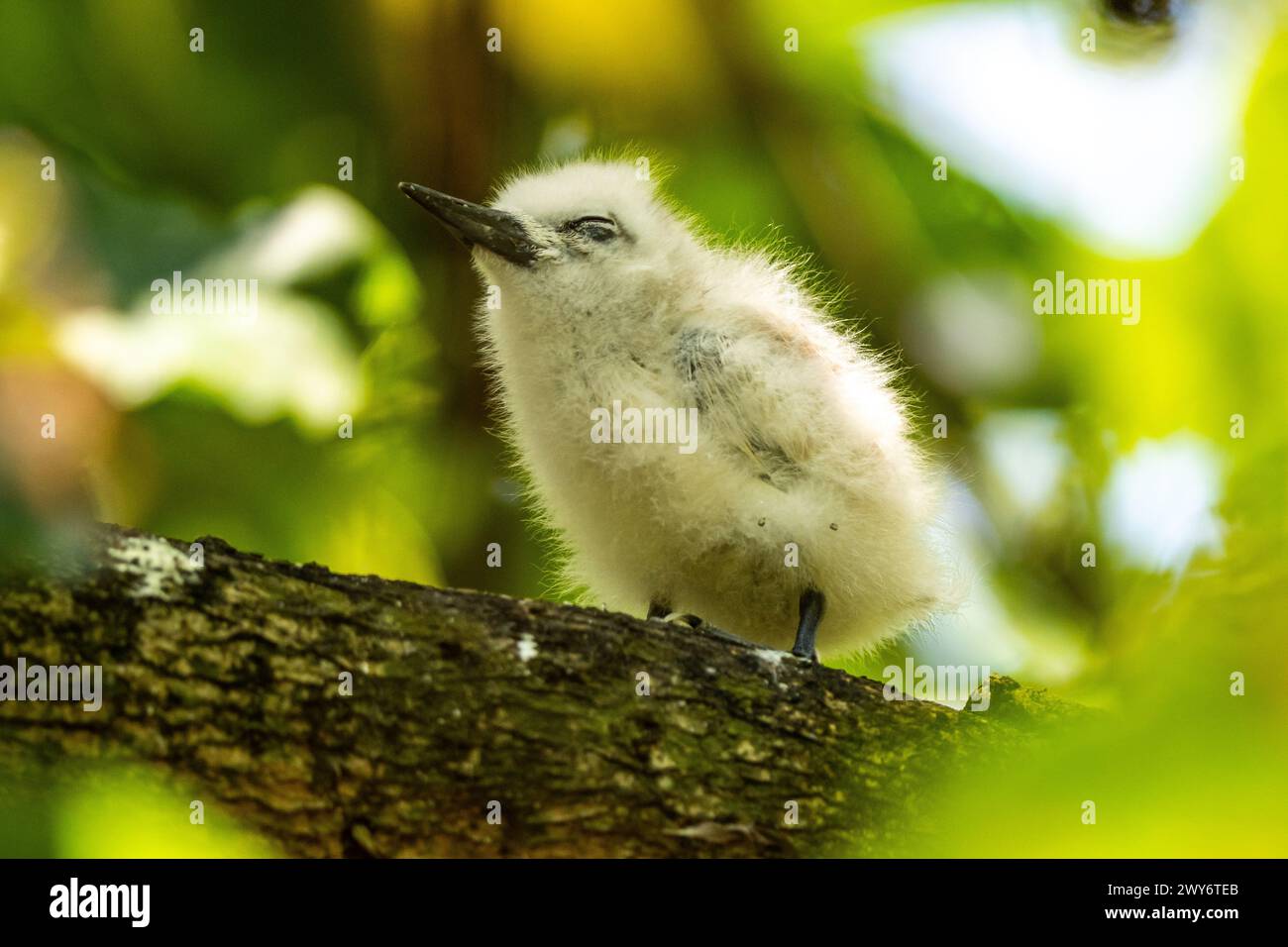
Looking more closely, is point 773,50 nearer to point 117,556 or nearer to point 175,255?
point 175,255

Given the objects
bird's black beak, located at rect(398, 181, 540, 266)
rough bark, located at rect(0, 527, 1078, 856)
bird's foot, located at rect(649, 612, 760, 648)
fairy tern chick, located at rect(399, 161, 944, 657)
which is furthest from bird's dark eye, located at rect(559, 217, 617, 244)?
rough bark, located at rect(0, 527, 1078, 856)

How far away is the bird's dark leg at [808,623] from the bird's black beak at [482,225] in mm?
1171

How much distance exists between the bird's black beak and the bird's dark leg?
1.17m

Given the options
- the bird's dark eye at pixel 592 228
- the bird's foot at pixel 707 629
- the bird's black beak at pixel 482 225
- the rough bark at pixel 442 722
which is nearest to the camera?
the rough bark at pixel 442 722

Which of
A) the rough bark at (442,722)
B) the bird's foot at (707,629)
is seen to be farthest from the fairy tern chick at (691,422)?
the rough bark at (442,722)

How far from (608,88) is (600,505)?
4.42 feet

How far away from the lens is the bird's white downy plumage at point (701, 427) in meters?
3.19

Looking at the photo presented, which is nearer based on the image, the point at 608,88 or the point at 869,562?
the point at 869,562

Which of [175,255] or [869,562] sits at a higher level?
[175,255]

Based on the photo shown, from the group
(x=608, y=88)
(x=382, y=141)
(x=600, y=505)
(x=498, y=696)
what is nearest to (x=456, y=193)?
(x=382, y=141)

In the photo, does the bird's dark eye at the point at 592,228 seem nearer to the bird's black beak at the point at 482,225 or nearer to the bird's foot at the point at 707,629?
the bird's black beak at the point at 482,225

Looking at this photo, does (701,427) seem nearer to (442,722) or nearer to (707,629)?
(707,629)

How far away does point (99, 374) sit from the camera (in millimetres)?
3197

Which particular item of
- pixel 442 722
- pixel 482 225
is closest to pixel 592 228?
pixel 482 225
